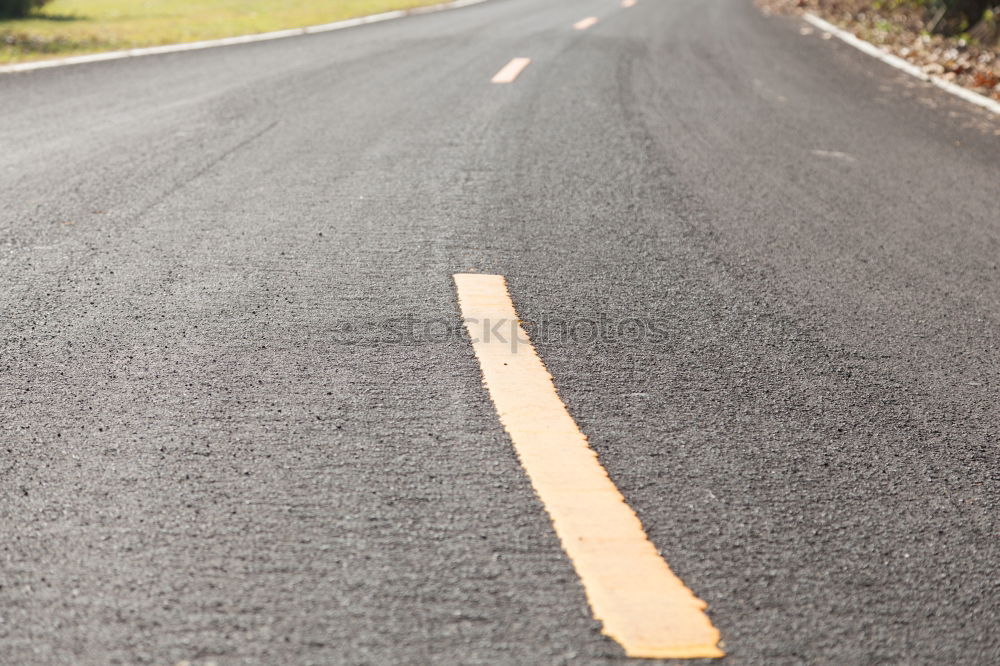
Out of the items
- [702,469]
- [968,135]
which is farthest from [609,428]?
[968,135]

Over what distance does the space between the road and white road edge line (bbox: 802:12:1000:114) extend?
3.01 m

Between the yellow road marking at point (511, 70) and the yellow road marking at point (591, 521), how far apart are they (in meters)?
6.19

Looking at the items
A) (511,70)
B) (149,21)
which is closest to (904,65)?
(511,70)

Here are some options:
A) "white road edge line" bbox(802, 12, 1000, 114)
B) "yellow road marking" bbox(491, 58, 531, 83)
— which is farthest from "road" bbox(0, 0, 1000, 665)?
"white road edge line" bbox(802, 12, 1000, 114)

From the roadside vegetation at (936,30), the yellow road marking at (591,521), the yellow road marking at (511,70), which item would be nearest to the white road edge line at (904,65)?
the roadside vegetation at (936,30)

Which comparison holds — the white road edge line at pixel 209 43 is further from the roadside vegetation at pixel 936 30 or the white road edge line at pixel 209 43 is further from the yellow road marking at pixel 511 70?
the roadside vegetation at pixel 936 30

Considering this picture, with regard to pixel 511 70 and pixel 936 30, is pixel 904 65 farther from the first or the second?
pixel 511 70

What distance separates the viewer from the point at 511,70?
9594 millimetres

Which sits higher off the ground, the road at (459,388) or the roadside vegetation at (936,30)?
the road at (459,388)

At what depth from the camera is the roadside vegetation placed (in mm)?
10797

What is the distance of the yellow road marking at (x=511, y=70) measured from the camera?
29.5ft

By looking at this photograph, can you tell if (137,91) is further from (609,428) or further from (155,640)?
(155,640)

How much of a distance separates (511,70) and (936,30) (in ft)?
25.2

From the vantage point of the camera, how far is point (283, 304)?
11.2 feet
